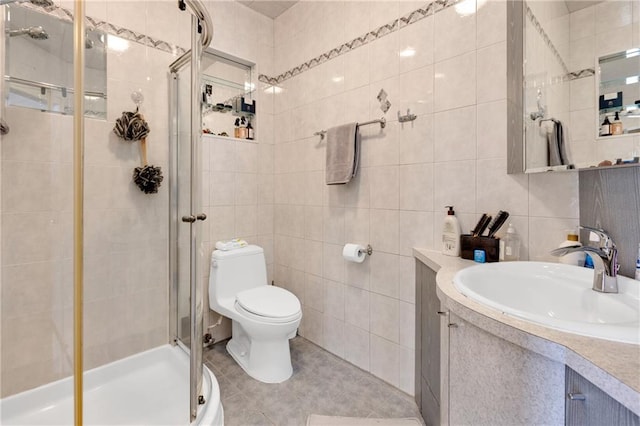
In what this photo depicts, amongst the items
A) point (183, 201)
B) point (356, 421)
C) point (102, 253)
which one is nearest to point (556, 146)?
point (356, 421)

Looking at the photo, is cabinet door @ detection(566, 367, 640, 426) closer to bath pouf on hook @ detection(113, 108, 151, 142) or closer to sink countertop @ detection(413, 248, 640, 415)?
sink countertop @ detection(413, 248, 640, 415)

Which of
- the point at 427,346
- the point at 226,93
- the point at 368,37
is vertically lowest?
the point at 427,346

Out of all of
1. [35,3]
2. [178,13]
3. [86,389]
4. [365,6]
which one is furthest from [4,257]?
[365,6]

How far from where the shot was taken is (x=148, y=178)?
170cm

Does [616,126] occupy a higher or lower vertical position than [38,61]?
lower

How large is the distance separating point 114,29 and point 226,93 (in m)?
0.85

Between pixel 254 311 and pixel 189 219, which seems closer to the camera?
pixel 189 219

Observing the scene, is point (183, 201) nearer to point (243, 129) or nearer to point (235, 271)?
point (235, 271)

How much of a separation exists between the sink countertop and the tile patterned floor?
1.08 meters

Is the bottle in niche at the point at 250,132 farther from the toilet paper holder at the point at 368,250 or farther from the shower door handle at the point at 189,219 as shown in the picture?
the toilet paper holder at the point at 368,250

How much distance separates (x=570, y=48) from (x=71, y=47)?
2.07 meters

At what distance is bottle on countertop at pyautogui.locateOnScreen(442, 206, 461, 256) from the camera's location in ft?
4.68

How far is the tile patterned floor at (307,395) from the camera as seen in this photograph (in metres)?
1.53

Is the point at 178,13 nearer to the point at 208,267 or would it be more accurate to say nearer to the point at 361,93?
the point at 361,93
